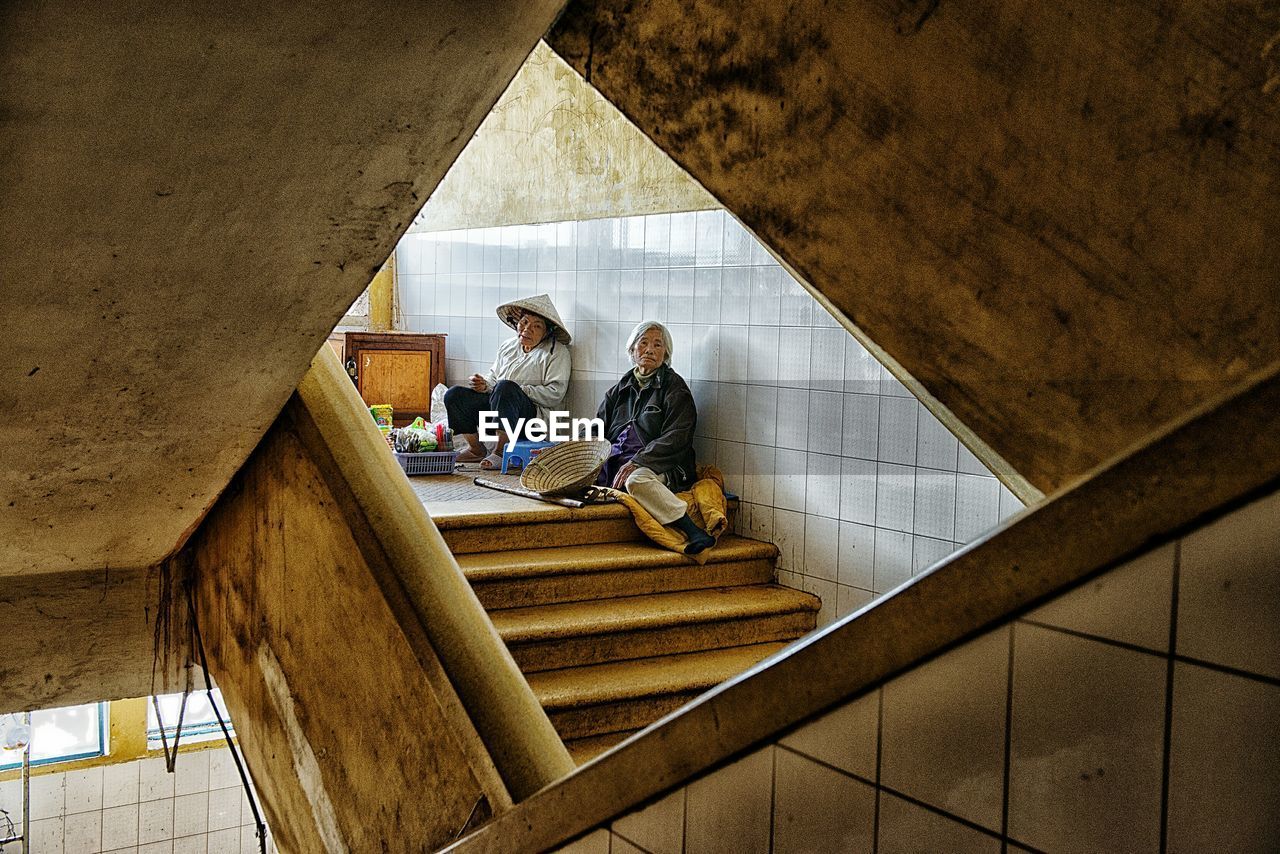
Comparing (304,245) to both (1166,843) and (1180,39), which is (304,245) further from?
(1166,843)

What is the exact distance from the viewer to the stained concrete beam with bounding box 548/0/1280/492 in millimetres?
1314

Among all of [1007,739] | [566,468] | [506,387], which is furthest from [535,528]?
[1007,739]

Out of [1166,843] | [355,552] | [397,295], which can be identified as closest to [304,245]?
[355,552]

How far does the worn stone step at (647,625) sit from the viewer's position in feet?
13.9

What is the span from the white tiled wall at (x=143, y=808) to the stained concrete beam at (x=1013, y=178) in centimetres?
567

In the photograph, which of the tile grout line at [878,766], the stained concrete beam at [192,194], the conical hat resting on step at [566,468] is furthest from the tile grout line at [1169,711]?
the conical hat resting on step at [566,468]

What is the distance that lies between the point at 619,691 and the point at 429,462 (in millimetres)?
2961

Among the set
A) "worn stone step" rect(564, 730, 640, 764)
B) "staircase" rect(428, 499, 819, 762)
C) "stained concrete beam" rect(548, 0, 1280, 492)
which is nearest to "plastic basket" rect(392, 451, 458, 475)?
"staircase" rect(428, 499, 819, 762)

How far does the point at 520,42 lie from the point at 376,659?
133 centimetres

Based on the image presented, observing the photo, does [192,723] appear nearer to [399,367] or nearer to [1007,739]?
[399,367]

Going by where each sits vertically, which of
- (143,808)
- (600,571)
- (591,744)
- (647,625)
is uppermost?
(600,571)

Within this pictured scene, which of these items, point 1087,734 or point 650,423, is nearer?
point 1087,734

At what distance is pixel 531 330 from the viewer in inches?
272

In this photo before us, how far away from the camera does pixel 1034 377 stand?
150 cm
